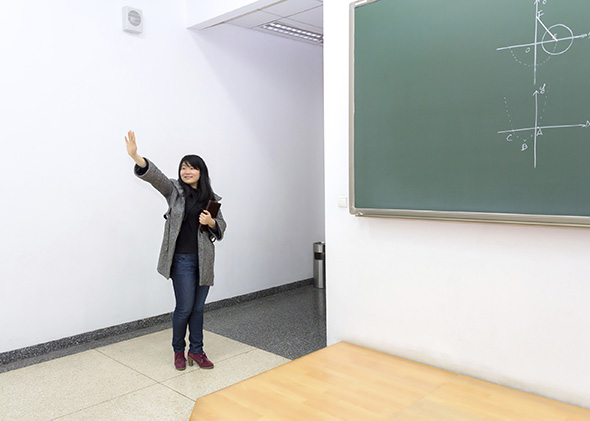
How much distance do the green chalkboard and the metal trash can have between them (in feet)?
9.33

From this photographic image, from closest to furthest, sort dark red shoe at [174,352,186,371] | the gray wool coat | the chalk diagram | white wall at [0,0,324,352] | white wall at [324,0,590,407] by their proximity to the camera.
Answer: the chalk diagram < white wall at [324,0,590,407] < the gray wool coat < dark red shoe at [174,352,186,371] < white wall at [0,0,324,352]

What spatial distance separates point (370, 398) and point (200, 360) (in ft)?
4.80

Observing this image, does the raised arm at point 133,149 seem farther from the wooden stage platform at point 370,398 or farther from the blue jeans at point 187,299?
the wooden stage platform at point 370,398

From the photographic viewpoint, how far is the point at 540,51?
2160 mm

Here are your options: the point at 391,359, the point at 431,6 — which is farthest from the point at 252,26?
the point at 391,359

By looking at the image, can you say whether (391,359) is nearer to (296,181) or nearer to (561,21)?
(561,21)

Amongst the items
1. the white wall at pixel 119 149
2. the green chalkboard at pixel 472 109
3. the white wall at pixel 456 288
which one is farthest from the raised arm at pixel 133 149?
the green chalkboard at pixel 472 109

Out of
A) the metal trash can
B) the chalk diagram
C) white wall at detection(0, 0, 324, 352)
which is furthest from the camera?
the metal trash can

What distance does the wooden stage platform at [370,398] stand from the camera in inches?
83.4

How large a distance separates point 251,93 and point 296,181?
1.13 m

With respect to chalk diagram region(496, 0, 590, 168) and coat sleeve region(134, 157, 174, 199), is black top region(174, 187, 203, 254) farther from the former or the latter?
chalk diagram region(496, 0, 590, 168)

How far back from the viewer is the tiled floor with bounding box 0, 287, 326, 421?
2764mm

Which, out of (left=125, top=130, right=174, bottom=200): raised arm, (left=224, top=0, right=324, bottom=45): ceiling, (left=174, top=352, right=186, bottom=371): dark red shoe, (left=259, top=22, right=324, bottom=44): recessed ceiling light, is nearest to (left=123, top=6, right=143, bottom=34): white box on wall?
(left=224, top=0, right=324, bottom=45): ceiling

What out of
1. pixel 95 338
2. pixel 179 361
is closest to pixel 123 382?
pixel 179 361
